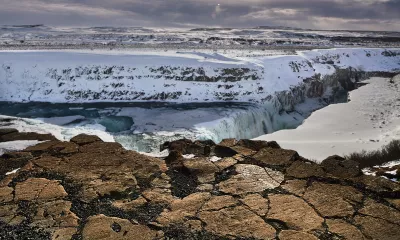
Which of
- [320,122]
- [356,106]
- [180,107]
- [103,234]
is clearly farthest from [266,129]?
[103,234]

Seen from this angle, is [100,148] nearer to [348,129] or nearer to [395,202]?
[395,202]

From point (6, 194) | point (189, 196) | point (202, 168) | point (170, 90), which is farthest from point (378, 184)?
point (170, 90)

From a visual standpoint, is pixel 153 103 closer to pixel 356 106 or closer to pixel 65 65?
pixel 65 65

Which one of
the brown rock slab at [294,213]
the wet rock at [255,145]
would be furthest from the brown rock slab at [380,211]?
the wet rock at [255,145]

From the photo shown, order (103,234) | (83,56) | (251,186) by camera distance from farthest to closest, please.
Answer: (83,56) → (251,186) → (103,234)

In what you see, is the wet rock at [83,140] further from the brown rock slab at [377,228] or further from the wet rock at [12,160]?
the brown rock slab at [377,228]

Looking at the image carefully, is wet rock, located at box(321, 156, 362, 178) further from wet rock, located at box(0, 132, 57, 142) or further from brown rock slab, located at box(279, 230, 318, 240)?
wet rock, located at box(0, 132, 57, 142)

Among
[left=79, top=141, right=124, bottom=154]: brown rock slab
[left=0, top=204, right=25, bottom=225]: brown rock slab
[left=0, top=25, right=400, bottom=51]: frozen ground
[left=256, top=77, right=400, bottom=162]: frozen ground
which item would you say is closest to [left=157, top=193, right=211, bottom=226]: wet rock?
[left=0, top=204, right=25, bottom=225]: brown rock slab
